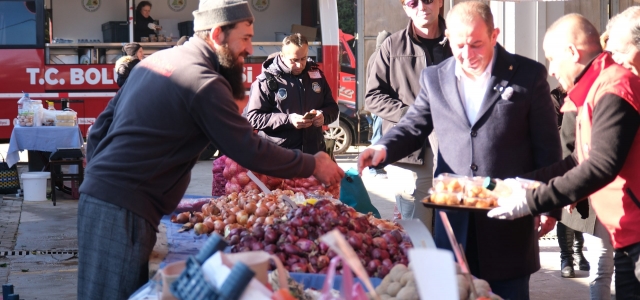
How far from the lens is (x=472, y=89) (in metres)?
3.56

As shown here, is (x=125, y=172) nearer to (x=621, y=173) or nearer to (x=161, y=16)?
(x=621, y=173)

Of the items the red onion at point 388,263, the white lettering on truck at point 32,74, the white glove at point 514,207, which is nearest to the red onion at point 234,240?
the red onion at point 388,263

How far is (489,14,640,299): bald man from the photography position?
2.92m

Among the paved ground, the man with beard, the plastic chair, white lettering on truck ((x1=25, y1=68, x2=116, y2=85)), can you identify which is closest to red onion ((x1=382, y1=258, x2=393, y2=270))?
the man with beard

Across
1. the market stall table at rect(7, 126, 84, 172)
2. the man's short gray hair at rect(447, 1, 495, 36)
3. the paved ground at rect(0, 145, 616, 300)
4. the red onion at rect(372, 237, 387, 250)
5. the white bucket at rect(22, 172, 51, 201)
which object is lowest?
the paved ground at rect(0, 145, 616, 300)

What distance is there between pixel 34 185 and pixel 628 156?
9.35 meters

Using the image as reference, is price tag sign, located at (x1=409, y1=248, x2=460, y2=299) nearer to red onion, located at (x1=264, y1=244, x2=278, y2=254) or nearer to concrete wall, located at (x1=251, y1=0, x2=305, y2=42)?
red onion, located at (x1=264, y1=244, x2=278, y2=254)

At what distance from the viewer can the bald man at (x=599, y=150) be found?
2.92 meters

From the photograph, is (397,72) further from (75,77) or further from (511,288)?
(75,77)

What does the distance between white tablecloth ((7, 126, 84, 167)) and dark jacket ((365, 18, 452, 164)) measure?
6.93 meters

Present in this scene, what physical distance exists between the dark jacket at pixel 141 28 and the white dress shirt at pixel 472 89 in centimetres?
1221

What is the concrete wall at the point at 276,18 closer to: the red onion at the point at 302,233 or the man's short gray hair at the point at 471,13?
the red onion at the point at 302,233

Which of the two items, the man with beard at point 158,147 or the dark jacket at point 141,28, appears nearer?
the man with beard at point 158,147

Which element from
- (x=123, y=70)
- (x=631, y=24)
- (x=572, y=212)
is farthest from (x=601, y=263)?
(x=123, y=70)
